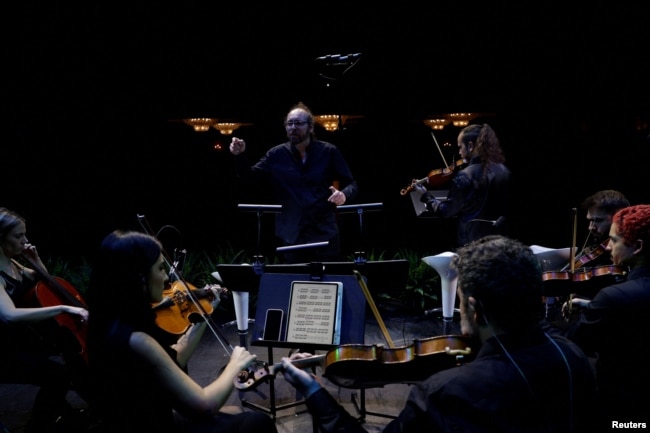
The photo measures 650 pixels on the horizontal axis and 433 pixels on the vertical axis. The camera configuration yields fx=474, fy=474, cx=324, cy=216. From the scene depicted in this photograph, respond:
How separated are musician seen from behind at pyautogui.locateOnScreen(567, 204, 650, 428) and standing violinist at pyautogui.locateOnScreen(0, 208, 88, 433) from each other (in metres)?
2.67

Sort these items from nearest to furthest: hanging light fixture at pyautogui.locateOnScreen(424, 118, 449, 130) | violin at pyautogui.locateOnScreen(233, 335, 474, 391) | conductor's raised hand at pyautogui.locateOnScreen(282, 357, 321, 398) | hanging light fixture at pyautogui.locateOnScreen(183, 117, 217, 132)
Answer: conductor's raised hand at pyautogui.locateOnScreen(282, 357, 321, 398), violin at pyautogui.locateOnScreen(233, 335, 474, 391), hanging light fixture at pyautogui.locateOnScreen(183, 117, 217, 132), hanging light fixture at pyautogui.locateOnScreen(424, 118, 449, 130)

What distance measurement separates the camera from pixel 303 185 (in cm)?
403

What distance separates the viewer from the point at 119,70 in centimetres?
665

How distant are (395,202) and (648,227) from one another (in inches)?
240

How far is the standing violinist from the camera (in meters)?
2.67

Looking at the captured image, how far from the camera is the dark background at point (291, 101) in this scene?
21.2 ft

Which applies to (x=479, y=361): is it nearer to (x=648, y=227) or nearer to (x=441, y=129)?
(x=648, y=227)

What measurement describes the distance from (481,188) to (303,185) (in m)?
1.48

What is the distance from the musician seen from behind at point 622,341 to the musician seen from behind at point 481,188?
1.72 m

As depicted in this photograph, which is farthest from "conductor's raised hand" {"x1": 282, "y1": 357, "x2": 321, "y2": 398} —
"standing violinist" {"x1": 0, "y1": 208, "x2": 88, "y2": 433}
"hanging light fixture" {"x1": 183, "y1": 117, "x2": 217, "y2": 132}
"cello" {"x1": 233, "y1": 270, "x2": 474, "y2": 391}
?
"hanging light fixture" {"x1": 183, "y1": 117, "x2": 217, "y2": 132}

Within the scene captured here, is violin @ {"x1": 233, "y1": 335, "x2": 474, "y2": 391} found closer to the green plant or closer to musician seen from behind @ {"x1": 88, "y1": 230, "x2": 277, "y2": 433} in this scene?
musician seen from behind @ {"x1": 88, "y1": 230, "x2": 277, "y2": 433}

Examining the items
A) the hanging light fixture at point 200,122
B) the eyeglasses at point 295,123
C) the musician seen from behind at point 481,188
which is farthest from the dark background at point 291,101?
the musician seen from behind at point 481,188

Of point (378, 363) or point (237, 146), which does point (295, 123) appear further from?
point (378, 363)

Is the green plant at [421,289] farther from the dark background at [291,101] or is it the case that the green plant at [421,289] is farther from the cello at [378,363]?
the cello at [378,363]
